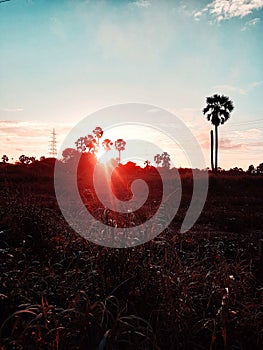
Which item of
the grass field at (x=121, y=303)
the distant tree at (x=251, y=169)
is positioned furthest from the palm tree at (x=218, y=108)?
the grass field at (x=121, y=303)

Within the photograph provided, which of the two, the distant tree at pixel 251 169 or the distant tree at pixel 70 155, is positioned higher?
the distant tree at pixel 70 155

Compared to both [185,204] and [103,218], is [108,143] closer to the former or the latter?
[185,204]

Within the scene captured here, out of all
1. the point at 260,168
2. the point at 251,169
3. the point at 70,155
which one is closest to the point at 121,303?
the point at 251,169

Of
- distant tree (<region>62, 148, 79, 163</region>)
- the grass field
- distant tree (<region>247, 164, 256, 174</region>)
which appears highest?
distant tree (<region>62, 148, 79, 163</region>)

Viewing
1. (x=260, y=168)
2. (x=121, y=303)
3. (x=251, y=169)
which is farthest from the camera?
(x=260, y=168)

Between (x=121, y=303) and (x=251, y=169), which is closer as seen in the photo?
(x=121, y=303)

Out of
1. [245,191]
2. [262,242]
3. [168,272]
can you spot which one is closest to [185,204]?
[245,191]

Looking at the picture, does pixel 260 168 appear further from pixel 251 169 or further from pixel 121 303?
pixel 121 303

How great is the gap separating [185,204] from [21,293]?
41.7 feet

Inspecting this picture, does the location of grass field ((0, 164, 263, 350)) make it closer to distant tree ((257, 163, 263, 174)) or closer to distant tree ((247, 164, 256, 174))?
distant tree ((247, 164, 256, 174))

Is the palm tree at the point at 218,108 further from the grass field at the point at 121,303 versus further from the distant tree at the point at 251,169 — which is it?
the grass field at the point at 121,303

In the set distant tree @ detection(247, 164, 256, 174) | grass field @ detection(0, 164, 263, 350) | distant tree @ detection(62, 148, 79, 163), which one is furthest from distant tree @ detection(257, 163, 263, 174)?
grass field @ detection(0, 164, 263, 350)

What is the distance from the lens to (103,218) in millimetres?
4543

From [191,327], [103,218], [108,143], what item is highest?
[108,143]
